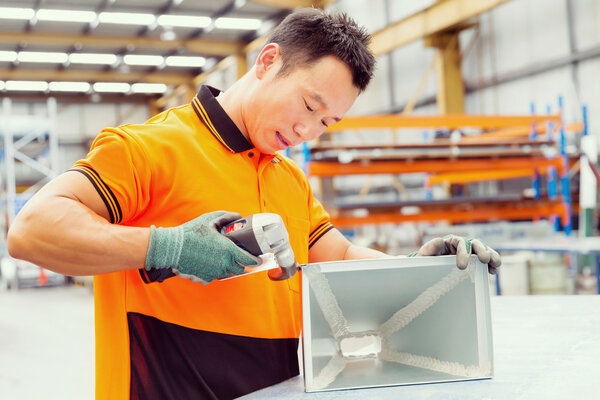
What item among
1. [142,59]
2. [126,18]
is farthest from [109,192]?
[142,59]

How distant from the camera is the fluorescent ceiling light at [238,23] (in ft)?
44.5

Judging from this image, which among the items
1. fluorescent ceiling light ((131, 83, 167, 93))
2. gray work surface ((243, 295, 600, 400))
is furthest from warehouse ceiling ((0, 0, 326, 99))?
gray work surface ((243, 295, 600, 400))

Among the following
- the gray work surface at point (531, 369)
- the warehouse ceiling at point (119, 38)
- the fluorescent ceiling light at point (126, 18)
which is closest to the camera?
the gray work surface at point (531, 369)

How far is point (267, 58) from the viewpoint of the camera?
1.42 metres

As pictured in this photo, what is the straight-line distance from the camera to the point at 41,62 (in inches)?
647

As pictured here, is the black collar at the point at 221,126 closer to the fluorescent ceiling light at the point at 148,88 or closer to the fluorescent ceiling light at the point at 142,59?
the fluorescent ceiling light at the point at 142,59

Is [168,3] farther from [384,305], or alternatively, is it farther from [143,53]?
[384,305]

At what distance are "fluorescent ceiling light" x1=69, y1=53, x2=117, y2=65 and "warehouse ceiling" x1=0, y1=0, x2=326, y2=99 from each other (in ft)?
0.09

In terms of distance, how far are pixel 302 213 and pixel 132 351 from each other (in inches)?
22.3

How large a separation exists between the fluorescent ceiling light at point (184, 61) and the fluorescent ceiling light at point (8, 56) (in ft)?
13.1

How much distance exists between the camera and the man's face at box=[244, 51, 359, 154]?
53.2 inches

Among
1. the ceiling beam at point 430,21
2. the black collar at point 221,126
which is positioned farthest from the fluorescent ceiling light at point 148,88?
the black collar at point 221,126

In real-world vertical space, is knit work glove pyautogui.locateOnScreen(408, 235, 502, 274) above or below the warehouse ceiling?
below

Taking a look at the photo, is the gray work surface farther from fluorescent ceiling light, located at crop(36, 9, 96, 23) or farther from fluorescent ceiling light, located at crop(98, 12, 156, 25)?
fluorescent ceiling light, located at crop(36, 9, 96, 23)
